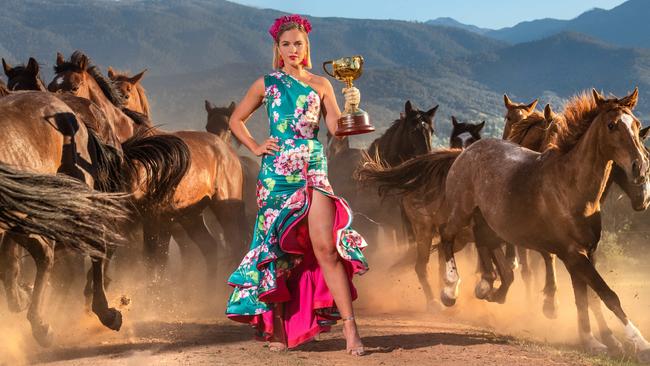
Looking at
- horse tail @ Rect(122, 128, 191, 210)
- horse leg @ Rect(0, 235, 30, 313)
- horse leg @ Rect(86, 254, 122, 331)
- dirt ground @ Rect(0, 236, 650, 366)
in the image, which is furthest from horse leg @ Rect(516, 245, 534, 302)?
horse leg @ Rect(0, 235, 30, 313)

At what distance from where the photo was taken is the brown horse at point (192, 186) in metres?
9.68

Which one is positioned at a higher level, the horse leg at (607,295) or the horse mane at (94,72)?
the horse mane at (94,72)

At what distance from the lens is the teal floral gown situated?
5.68 m

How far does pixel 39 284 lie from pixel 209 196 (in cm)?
444

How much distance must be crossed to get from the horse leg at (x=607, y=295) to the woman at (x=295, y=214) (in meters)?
2.32

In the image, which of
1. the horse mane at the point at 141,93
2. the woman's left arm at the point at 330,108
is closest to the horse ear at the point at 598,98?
the woman's left arm at the point at 330,108

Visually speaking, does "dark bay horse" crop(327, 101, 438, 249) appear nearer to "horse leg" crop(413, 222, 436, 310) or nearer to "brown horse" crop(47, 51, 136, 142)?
"horse leg" crop(413, 222, 436, 310)

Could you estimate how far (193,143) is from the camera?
34.7 ft

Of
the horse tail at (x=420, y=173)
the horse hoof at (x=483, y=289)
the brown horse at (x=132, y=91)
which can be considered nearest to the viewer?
the horse hoof at (x=483, y=289)

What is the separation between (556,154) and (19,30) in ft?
626

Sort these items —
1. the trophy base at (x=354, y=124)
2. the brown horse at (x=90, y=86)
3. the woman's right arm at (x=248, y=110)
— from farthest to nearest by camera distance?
1. the brown horse at (x=90, y=86)
2. the woman's right arm at (x=248, y=110)
3. the trophy base at (x=354, y=124)

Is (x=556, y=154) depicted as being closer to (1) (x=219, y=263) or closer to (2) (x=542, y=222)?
(2) (x=542, y=222)

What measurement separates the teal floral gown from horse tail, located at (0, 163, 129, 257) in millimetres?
1036

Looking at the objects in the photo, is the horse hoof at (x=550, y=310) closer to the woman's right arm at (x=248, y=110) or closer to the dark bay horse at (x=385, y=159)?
the dark bay horse at (x=385, y=159)
